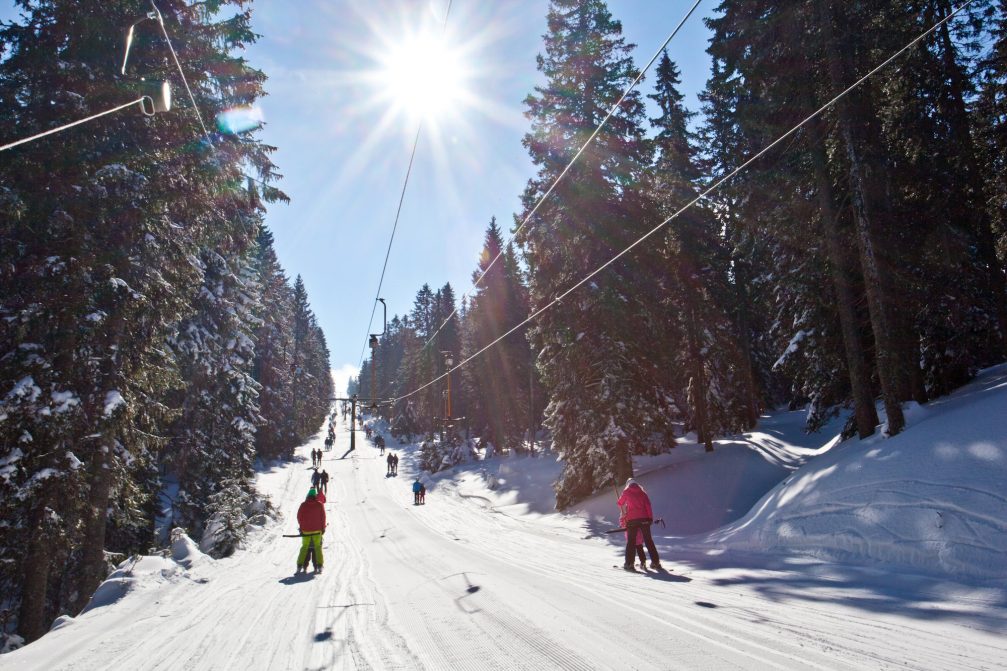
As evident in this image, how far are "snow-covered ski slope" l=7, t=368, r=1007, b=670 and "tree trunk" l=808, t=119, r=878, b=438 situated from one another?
120cm

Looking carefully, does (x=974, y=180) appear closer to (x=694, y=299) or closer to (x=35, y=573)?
(x=694, y=299)

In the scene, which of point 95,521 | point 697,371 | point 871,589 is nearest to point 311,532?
point 95,521

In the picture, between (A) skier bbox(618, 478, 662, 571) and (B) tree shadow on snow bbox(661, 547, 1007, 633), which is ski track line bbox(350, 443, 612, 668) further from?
(A) skier bbox(618, 478, 662, 571)

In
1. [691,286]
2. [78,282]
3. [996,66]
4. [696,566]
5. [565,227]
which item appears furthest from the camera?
[691,286]

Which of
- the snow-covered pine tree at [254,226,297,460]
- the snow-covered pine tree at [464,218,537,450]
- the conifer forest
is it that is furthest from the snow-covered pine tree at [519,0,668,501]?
the snow-covered pine tree at [254,226,297,460]

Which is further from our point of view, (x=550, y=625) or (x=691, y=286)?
(x=691, y=286)

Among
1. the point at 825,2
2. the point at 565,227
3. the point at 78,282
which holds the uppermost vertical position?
the point at 825,2

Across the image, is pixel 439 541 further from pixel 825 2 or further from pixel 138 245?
pixel 825 2

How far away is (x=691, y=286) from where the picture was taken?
73.1 ft

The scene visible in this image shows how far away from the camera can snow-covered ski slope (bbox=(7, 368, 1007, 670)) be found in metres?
5.02

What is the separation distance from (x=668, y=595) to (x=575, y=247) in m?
13.8

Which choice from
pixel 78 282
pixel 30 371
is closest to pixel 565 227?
pixel 78 282

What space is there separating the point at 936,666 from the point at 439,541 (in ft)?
43.4

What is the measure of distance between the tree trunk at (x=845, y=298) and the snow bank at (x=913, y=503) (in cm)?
101
